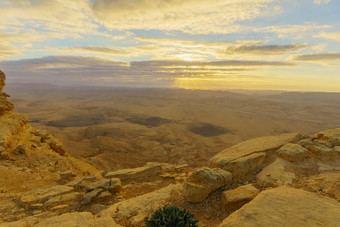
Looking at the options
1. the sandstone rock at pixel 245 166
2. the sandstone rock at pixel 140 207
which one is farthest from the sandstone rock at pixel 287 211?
the sandstone rock at pixel 140 207

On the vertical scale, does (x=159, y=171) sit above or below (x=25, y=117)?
below

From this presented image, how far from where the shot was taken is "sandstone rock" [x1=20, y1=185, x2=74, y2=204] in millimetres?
6352

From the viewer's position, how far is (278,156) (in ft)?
23.4

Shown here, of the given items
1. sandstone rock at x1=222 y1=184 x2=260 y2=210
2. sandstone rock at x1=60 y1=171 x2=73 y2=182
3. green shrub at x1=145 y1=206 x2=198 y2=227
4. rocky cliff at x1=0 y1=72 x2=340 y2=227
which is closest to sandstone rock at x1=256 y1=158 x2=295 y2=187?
rocky cliff at x1=0 y1=72 x2=340 y2=227

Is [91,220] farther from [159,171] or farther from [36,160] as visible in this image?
[36,160]

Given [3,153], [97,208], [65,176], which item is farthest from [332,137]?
[3,153]

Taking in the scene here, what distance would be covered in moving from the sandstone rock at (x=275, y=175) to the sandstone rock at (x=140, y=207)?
2566mm

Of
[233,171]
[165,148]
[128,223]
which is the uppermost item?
[233,171]

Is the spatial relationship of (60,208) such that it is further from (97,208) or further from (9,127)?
(9,127)

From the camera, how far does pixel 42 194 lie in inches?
268

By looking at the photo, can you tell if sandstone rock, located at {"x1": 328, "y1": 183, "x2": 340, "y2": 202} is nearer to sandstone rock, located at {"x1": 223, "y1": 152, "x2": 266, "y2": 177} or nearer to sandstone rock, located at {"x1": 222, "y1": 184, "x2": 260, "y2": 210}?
sandstone rock, located at {"x1": 222, "y1": 184, "x2": 260, "y2": 210}

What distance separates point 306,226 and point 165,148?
839 inches

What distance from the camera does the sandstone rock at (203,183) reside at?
5309 mm

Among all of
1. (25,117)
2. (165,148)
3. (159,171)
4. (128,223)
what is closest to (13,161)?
(25,117)
